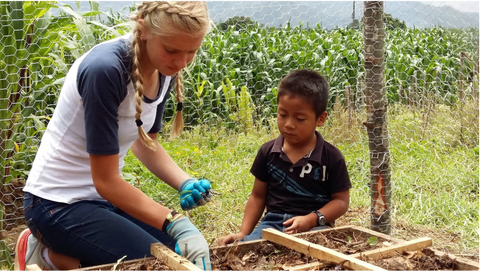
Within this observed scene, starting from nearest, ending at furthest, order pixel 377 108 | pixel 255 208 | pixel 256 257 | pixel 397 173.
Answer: pixel 256 257, pixel 255 208, pixel 377 108, pixel 397 173

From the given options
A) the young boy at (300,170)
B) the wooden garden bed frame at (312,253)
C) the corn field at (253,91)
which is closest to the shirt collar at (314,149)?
the young boy at (300,170)

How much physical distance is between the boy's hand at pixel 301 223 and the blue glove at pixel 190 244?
1.96 ft

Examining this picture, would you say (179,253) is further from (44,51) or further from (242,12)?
(242,12)

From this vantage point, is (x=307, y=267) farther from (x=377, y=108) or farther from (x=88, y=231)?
(x=377, y=108)

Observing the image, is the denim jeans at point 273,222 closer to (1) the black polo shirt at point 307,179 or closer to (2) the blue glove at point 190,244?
(1) the black polo shirt at point 307,179

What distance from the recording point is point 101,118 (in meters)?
1.74

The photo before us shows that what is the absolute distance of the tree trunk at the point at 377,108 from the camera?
2676 mm

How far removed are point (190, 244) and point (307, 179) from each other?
88cm

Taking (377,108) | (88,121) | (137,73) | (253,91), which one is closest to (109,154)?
(88,121)

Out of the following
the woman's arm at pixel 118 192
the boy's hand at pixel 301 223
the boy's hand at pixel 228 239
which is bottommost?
the boy's hand at pixel 228 239

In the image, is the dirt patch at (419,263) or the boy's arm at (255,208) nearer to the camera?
the dirt patch at (419,263)

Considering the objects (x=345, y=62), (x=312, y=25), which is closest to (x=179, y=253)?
(x=345, y=62)

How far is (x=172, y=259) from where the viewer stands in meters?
1.59

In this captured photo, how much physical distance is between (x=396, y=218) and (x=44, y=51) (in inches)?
97.7
